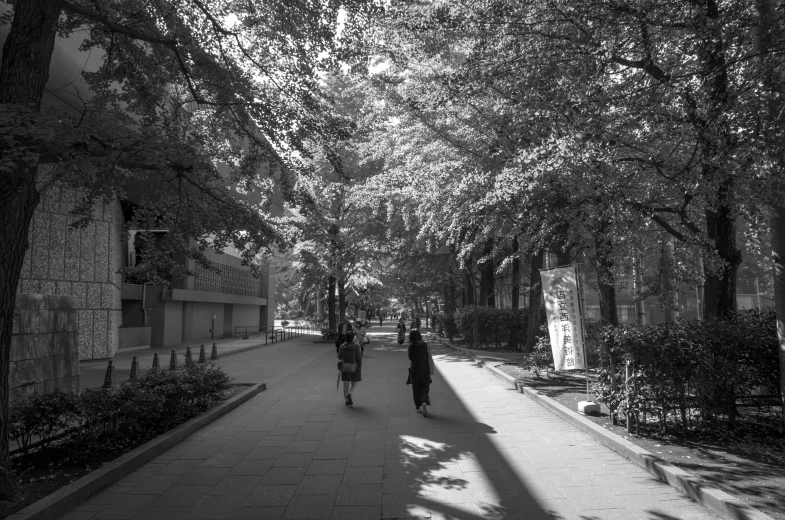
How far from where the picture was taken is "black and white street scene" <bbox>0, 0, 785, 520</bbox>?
5508mm

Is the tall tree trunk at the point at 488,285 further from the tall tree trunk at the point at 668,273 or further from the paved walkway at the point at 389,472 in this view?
the paved walkway at the point at 389,472

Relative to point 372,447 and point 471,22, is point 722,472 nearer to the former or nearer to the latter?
point 372,447

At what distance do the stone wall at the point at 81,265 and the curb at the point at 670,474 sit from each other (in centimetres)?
1467

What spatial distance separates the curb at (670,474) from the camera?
470 cm

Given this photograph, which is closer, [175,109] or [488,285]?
[175,109]

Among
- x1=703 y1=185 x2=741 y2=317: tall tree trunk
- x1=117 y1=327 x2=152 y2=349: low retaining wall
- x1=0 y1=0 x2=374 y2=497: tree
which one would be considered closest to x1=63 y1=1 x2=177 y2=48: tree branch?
x1=0 y1=0 x2=374 y2=497: tree

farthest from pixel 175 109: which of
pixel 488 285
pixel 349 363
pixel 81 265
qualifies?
pixel 488 285

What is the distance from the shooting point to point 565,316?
1099 cm

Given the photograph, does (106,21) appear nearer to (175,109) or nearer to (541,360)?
(175,109)

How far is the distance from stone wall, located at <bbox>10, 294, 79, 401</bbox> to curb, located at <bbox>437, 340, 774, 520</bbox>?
8.97m

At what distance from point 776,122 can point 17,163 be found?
778 cm

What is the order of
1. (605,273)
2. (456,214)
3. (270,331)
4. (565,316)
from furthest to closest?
(270,331), (456,214), (605,273), (565,316)

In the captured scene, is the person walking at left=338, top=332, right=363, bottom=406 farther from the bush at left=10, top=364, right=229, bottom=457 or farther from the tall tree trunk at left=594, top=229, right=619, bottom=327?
the tall tree trunk at left=594, top=229, right=619, bottom=327

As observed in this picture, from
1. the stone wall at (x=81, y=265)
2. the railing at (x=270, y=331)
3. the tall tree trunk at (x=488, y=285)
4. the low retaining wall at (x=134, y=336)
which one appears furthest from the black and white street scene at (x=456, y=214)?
the railing at (x=270, y=331)
